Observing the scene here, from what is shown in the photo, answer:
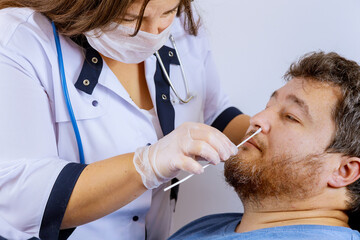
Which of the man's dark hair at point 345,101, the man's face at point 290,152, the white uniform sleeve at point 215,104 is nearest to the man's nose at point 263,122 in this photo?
the man's face at point 290,152

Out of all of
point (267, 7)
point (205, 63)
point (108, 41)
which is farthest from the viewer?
point (267, 7)

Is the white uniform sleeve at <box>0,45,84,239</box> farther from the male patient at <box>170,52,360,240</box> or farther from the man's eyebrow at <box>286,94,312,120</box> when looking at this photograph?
the man's eyebrow at <box>286,94,312,120</box>

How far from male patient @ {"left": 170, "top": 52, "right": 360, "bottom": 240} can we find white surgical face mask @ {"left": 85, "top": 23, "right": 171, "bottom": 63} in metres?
0.42

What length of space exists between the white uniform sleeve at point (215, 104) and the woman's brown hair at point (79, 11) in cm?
49

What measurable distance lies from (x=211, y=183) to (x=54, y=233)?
40.1 inches

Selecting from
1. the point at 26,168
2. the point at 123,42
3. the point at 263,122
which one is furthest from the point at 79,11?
the point at 263,122

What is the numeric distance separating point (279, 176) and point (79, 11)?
752 millimetres

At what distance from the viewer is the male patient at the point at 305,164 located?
1371mm

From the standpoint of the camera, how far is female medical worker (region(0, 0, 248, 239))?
1.16 metres

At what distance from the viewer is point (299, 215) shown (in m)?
1.39

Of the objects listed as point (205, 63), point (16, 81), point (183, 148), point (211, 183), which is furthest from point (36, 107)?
point (211, 183)

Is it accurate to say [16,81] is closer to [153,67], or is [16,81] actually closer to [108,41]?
[108,41]

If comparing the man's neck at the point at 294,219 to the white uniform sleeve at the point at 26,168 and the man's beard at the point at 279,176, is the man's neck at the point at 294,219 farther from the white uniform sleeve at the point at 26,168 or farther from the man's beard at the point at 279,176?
the white uniform sleeve at the point at 26,168

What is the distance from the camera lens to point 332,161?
4.51 ft
